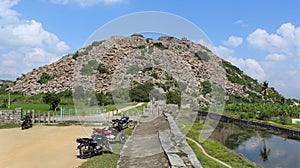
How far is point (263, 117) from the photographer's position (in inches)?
1287

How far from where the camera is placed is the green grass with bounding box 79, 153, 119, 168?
26.3 feet

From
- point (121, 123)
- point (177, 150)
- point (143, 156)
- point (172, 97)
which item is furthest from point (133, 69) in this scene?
point (172, 97)

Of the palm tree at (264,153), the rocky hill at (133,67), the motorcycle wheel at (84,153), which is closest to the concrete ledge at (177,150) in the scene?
the motorcycle wheel at (84,153)

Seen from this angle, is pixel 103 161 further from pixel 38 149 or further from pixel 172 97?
pixel 172 97

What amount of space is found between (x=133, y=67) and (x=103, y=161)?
4923 millimetres

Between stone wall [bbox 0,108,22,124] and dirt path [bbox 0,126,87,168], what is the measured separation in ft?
7.30

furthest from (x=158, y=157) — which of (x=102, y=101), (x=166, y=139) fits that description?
(x=102, y=101)

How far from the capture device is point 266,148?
19.3 meters

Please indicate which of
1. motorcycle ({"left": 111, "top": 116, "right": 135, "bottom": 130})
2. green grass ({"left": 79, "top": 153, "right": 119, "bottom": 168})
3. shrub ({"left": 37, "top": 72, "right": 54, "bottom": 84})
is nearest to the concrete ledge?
green grass ({"left": 79, "top": 153, "right": 119, "bottom": 168})

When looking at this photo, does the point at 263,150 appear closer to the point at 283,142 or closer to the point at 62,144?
the point at 283,142

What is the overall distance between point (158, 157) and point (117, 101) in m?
4.41

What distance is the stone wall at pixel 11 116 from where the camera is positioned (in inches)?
703

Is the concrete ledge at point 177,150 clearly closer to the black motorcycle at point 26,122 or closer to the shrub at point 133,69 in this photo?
the shrub at point 133,69

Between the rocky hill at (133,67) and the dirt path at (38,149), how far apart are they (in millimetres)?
3156
